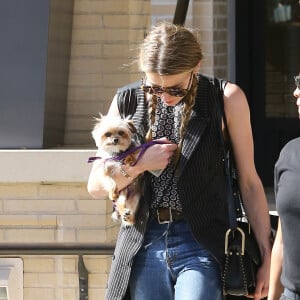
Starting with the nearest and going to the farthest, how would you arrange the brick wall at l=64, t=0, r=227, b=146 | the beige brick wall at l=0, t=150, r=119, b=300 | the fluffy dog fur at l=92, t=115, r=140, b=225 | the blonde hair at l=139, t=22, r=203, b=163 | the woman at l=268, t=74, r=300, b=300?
the woman at l=268, t=74, r=300, b=300, the blonde hair at l=139, t=22, r=203, b=163, the fluffy dog fur at l=92, t=115, r=140, b=225, the beige brick wall at l=0, t=150, r=119, b=300, the brick wall at l=64, t=0, r=227, b=146

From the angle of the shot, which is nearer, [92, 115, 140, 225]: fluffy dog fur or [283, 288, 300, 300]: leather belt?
[283, 288, 300, 300]: leather belt

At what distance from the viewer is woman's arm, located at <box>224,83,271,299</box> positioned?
3.31m

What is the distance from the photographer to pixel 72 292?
4.91m

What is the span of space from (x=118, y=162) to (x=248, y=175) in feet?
1.53

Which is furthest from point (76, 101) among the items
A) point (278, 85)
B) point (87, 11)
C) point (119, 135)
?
point (278, 85)

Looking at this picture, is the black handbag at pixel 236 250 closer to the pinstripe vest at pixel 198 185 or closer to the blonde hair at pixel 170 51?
the pinstripe vest at pixel 198 185

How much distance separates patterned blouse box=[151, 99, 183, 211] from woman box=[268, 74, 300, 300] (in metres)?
0.36

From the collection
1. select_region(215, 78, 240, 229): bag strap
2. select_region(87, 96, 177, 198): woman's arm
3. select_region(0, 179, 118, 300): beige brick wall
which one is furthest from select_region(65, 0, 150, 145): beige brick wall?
select_region(215, 78, 240, 229): bag strap

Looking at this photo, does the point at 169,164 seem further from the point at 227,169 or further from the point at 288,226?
the point at 288,226

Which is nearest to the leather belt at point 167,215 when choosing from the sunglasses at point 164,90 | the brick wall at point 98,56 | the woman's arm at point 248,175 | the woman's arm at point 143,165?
the woman's arm at point 143,165

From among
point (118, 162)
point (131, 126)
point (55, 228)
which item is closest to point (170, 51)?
point (131, 126)

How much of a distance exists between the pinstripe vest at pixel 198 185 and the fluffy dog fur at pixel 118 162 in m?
0.03

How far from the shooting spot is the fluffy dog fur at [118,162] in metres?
3.32

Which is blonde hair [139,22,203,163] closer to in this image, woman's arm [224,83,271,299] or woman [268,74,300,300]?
woman's arm [224,83,271,299]
